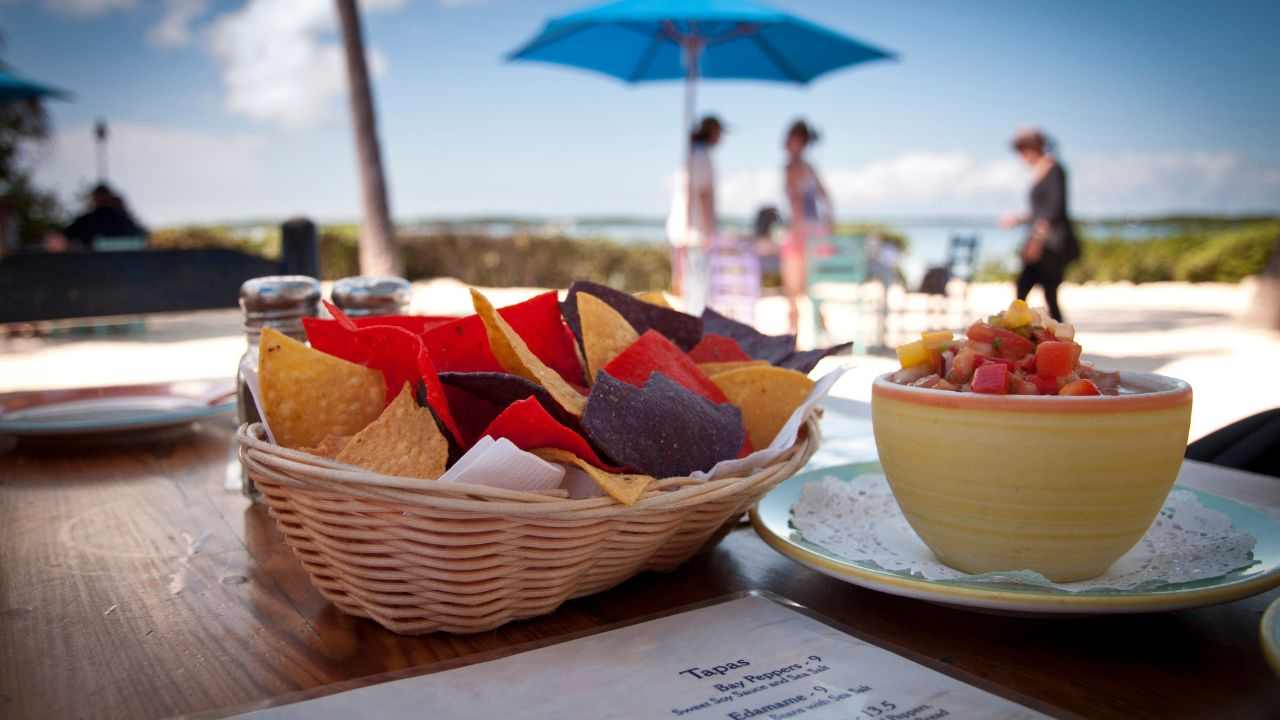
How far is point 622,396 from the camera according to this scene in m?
0.67

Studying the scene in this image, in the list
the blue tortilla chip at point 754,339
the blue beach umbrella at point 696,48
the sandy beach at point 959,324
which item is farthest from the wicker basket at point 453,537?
the blue beach umbrella at point 696,48

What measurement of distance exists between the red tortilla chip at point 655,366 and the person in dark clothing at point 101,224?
861 centimetres

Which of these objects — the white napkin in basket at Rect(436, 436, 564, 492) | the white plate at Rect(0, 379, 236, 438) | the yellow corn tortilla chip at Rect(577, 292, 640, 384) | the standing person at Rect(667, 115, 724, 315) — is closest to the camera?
the white napkin in basket at Rect(436, 436, 564, 492)

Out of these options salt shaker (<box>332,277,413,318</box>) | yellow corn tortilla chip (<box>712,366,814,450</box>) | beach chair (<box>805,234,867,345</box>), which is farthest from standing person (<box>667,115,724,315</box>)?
yellow corn tortilla chip (<box>712,366,814,450</box>)

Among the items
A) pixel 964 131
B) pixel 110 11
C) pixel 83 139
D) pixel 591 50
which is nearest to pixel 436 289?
pixel 591 50

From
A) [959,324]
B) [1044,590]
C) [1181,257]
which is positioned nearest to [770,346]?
[1044,590]

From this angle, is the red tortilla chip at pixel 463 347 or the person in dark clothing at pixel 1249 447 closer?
the red tortilla chip at pixel 463 347

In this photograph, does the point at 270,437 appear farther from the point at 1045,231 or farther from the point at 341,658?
the point at 1045,231

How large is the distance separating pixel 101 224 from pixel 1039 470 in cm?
938

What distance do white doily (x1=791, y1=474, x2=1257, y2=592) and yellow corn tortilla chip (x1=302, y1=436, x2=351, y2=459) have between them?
0.37 metres

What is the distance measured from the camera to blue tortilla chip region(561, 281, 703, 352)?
92 centimetres

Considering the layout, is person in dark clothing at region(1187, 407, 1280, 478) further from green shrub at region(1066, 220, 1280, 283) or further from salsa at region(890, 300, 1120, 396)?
green shrub at region(1066, 220, 1280, 283)

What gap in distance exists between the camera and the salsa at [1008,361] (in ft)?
2.16

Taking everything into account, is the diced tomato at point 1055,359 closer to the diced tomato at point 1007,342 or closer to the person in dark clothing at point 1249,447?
the diced tomato at point 1007,342
